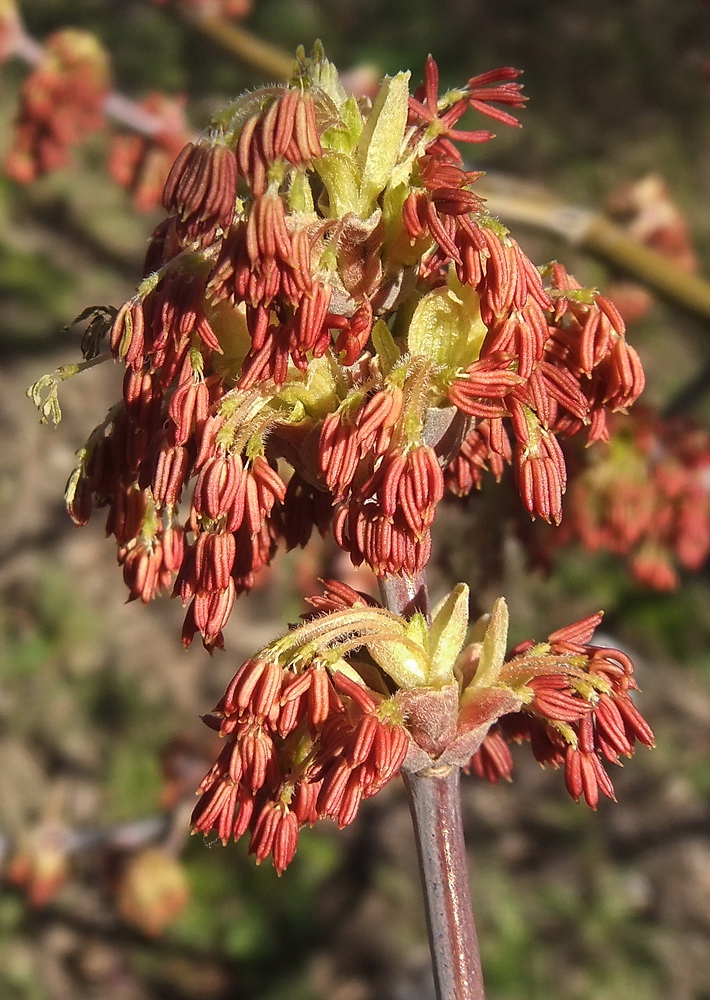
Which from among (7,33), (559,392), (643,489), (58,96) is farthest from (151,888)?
(7,33)

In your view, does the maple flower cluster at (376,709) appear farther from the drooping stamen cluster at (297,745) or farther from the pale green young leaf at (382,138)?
the pale green young leaf at (382,138)

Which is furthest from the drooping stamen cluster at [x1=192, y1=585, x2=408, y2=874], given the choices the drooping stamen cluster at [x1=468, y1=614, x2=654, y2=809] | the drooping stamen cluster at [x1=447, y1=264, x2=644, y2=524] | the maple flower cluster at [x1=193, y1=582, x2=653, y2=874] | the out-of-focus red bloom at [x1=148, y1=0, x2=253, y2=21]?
the out-of-focus red bloom at [x1=148, y1=0, x2=253, y2=21]

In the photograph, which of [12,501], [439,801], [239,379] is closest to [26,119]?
[12,501]

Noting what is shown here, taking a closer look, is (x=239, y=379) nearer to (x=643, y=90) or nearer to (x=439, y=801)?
(x=439, y=801)

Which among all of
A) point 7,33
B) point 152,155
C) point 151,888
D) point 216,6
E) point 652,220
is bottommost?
point 151,888

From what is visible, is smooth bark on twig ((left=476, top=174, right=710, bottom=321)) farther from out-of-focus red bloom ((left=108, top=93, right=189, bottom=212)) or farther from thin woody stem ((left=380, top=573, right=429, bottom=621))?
thin woody stem ((left=380, top=573, right=429, bottom=621))

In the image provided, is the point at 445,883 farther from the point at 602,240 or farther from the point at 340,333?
the point at 602,240

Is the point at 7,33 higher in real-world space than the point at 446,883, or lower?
higher

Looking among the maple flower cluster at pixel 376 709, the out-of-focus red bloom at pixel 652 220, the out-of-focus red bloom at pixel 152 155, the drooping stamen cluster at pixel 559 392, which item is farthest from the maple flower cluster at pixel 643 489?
the out-of-focus red bloom at pixel 152 155
